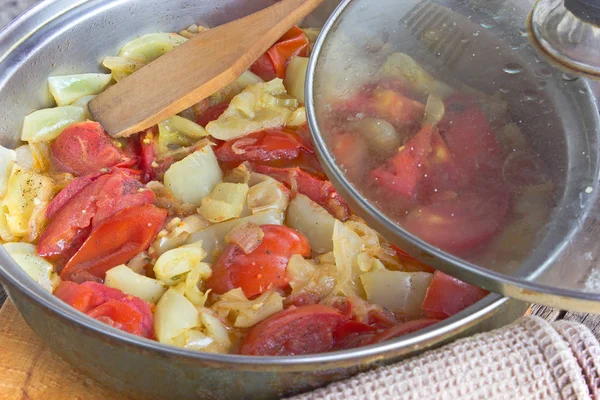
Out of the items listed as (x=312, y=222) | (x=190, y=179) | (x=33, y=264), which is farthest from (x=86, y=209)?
(x=312, y=222)

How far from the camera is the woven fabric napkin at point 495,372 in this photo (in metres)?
1.64

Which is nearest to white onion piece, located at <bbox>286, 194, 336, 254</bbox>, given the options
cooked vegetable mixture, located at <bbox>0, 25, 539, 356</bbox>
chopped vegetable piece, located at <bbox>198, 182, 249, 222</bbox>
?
cooked vegetable mixture, located at <bbox>0, 25, 539, 356</bbox>

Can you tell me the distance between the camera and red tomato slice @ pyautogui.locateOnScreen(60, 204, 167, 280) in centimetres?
204

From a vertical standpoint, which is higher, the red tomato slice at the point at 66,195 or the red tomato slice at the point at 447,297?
the red tomato slice at the point at 66,195

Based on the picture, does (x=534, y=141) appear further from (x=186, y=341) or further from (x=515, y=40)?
(x=186, y=341)

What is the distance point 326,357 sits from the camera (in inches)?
60.4

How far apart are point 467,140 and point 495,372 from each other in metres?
0.55

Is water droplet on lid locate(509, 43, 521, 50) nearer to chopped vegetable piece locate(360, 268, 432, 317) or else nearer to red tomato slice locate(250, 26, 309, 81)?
chopped vegetable piece locate(360, 268, 432, 317)

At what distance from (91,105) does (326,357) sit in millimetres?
1348

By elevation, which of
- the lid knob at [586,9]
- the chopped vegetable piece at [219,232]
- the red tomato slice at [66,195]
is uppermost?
the lid knob at [586,9]

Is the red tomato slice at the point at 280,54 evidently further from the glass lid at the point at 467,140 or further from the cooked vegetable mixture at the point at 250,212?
the glass lid at the point at 467,140

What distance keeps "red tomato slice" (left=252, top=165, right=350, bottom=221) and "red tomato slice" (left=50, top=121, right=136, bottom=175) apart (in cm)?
53

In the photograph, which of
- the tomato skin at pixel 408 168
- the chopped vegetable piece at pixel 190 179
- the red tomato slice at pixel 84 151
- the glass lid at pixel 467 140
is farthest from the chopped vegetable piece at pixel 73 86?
the tomato skin at pixel 408 168

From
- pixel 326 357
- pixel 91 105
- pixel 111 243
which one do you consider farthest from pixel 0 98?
pixel 326 357
